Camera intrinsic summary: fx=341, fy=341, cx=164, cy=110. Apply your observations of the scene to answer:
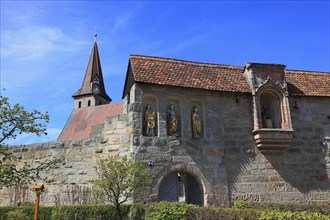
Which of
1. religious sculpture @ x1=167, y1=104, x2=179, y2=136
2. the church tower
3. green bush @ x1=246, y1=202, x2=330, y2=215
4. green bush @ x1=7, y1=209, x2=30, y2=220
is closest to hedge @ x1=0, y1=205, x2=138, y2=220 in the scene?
green bush @ x1=7, y1=209, x2=30, y2=220

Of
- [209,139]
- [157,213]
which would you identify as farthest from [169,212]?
[209,139]

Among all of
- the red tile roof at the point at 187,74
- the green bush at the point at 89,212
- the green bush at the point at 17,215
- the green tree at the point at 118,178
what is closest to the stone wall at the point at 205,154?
the red tile roof at the point at 187,74

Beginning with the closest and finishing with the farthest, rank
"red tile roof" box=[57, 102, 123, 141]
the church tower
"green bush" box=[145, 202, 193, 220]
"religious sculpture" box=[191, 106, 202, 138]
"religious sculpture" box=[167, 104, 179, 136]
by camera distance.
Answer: "green bush" box=[145, 202, 193, 220] < "religious sculpture" box=[167, 104, 179, 136] < "religious sculpture" box=[191, 106, 202, 138] < "red tile roof" box=[57, 102, 123, 141] < the church tower

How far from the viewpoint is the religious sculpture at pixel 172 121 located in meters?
13.0

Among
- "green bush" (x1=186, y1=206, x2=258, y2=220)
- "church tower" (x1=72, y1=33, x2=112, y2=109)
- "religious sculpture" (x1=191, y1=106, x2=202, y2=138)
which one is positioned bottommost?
"green bush" (x1=186, y1=206, x2=258, y2=220)

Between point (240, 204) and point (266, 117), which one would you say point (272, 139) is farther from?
point (240, 204)

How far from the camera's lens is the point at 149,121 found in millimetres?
12844

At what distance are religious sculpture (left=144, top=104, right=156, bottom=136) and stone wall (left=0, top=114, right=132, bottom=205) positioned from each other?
2.29 feet

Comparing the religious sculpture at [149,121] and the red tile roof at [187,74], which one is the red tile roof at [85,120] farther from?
the religious sculpture at [149,121]

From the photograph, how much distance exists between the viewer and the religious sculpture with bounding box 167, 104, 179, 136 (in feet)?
42.7

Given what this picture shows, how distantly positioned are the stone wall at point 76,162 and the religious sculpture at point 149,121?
0.70m

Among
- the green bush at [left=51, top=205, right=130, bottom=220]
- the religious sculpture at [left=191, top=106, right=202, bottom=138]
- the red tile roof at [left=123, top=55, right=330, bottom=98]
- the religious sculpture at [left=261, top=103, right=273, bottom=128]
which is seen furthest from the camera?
the religious sculpture at [left=261, top=103, right=273, bottom=128]

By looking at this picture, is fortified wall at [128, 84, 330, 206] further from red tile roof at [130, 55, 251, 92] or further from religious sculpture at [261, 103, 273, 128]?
religious sculpture at [261, 103, 273, 128]

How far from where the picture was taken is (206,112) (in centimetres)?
1369
